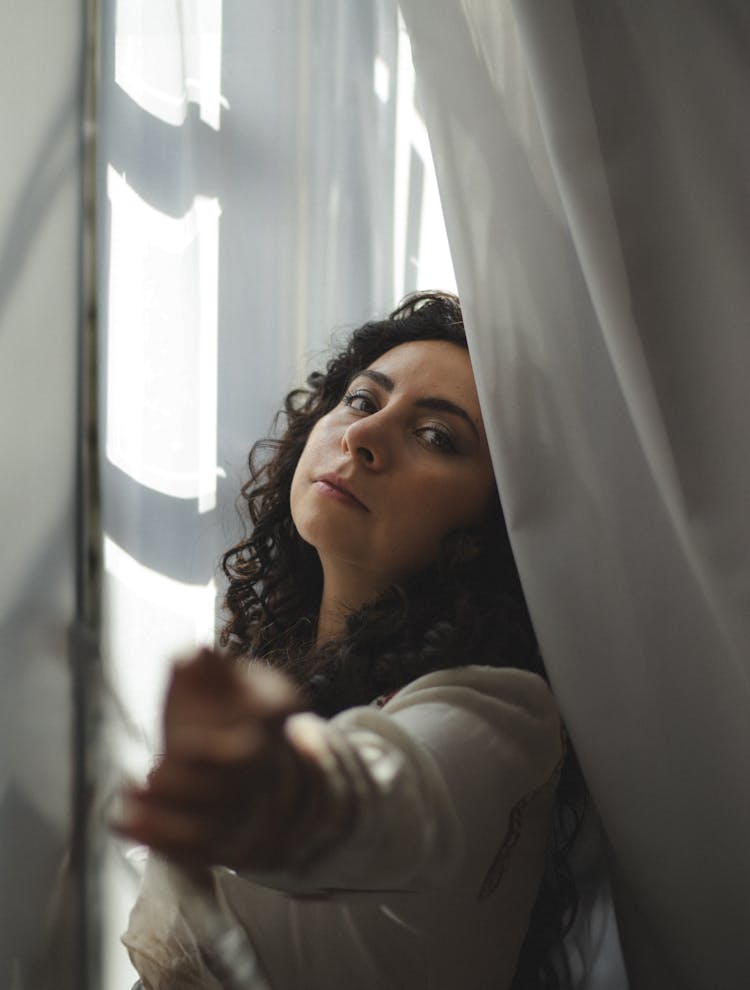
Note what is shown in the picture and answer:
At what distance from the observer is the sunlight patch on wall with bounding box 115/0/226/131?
121 cm

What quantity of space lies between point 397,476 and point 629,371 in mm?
299

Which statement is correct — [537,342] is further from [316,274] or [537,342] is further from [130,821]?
[316,274]

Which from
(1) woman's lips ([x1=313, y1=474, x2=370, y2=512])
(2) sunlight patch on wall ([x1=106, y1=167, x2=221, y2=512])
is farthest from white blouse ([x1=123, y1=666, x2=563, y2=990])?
(2) sunlight patch on wall ([x1=106, y1=167, x2=221, y2=512])

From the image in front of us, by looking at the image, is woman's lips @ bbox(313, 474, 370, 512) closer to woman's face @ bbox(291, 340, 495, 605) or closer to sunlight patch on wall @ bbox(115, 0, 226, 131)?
woman's face @ bbox(291, 340, 495, 605)

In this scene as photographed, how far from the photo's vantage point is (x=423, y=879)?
58 centimetres

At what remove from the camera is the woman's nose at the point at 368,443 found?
0.95 metres

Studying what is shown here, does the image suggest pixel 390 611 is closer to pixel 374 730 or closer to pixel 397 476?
pixel 397 476

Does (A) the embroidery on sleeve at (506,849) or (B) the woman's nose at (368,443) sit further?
(B) the woman's nose at (368,443)

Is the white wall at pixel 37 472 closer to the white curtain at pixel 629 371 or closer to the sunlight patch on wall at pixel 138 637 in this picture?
the sunlight patch on wall at pixel 138 637

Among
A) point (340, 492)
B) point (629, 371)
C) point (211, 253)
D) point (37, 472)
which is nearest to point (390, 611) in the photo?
point (340, 492)

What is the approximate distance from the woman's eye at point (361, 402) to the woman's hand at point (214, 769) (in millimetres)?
625

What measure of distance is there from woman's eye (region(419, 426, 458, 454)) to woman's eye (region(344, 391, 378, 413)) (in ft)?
0.29

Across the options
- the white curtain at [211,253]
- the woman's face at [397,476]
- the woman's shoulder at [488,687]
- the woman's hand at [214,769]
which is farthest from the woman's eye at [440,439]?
the woman's hand at [214,769]

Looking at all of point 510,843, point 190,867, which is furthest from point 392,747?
point 510,843
